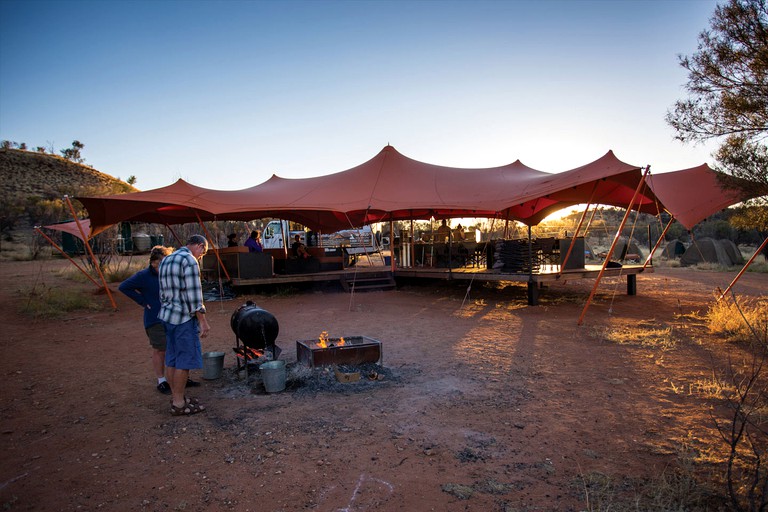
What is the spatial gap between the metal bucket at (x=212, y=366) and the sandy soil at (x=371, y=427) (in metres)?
0.16

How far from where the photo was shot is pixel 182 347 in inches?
163

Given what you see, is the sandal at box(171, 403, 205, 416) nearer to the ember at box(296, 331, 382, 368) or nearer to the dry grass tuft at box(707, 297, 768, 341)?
the ember at box(296, 331, 382, 368)

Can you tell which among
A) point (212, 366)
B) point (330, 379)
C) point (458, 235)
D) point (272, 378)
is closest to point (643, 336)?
point (330, 379)

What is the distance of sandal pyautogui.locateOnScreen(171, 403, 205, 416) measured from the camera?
168 inches

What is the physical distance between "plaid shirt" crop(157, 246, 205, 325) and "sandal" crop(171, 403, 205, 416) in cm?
79

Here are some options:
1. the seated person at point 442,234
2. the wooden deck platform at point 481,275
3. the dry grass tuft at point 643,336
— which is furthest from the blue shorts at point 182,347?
the seated person at point 442,234

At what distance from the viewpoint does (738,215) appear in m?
6.84

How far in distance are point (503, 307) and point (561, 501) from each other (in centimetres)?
794

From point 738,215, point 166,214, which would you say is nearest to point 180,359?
point 738,215

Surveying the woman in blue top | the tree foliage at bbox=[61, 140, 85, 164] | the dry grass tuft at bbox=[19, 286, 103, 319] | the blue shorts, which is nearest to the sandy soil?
the blue shorts

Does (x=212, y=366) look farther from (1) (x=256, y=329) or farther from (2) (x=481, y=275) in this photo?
(2) (x=481, y=275)

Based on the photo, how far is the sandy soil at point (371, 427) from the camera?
2.98 m

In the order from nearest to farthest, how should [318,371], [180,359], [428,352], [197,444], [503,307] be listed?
1. [197,444]
2. [180,359]
3. [318,371]
4. [428,352]
5. [503,307]

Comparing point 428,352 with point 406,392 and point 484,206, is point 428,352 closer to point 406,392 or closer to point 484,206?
point 406,392
